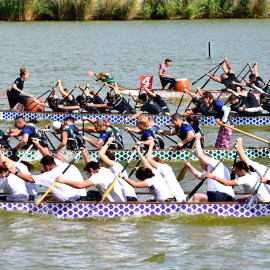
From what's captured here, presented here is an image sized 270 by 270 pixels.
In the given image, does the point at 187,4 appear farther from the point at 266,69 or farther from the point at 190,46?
the point at 266,69

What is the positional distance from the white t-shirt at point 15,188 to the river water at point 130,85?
1.08ft

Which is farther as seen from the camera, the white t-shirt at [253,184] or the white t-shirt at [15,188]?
the white t-shirt at [15,188]

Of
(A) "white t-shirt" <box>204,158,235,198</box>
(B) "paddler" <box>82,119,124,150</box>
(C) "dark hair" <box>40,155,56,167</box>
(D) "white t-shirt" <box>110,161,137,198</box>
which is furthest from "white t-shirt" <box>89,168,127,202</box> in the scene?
(B) "paddler" <box>82,119,124,150</box>

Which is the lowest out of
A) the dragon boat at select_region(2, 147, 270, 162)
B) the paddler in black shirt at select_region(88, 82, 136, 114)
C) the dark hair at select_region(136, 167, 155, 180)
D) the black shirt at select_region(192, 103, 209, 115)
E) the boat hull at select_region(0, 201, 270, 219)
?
the boat hull at select_region(0, 201, 270, 219)

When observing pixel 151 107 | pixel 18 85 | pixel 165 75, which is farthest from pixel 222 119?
pixel 165 75

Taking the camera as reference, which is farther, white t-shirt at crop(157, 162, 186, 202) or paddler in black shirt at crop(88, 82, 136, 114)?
paddler in black shirt at crop(88, 82, 136, 114)

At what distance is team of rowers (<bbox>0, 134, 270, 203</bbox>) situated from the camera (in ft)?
33.2

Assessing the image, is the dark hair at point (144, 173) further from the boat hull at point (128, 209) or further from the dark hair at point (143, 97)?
the dark hair at point (143, 97)

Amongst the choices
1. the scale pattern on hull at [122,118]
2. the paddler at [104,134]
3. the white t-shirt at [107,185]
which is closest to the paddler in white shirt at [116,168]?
the white t-shirt at [107,185]

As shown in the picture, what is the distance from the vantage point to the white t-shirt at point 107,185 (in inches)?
400

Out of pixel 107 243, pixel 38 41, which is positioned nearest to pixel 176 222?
pixel 107 243

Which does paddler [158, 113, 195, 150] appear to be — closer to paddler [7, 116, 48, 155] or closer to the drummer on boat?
paddler [7, 116, 48, 155]

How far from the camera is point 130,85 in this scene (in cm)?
2595

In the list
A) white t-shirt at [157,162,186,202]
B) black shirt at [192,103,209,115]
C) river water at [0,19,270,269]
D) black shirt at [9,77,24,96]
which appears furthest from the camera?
black shirt at [9,77,24,96]
